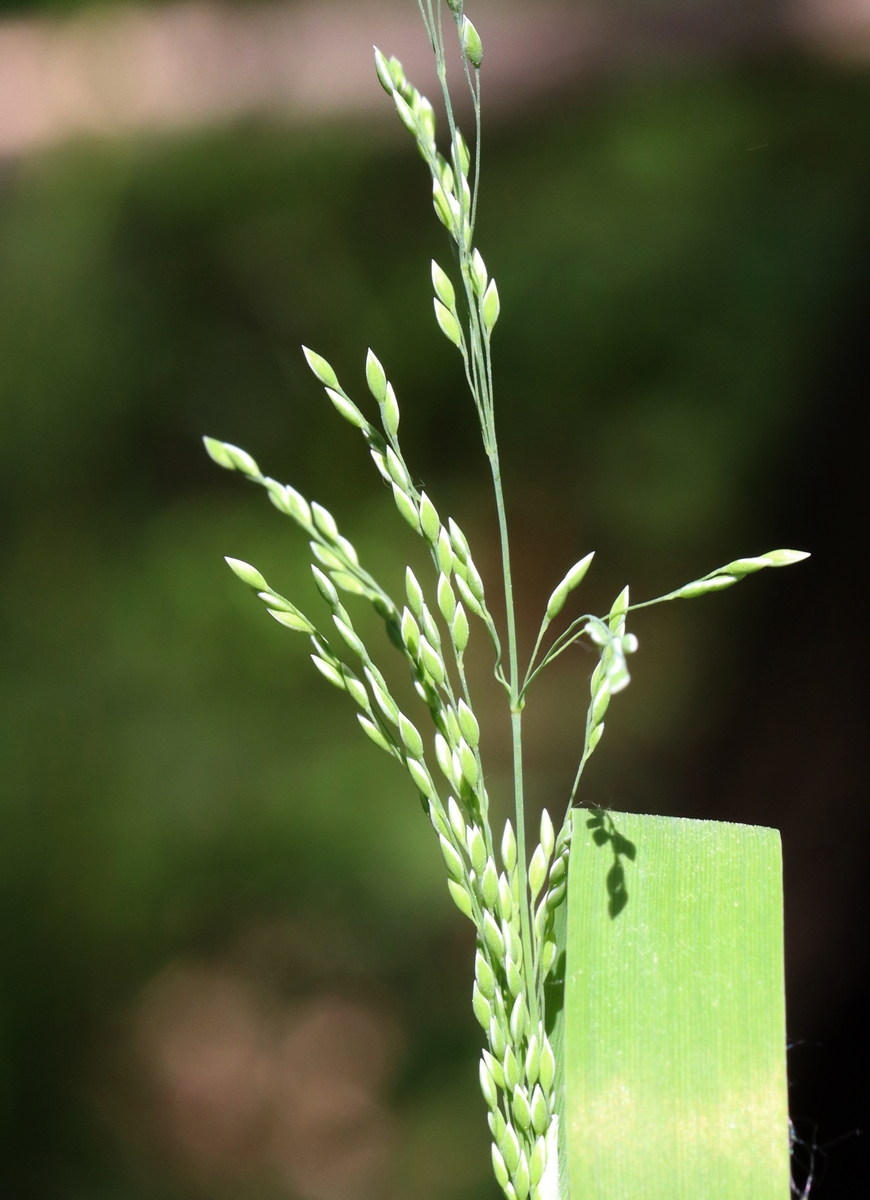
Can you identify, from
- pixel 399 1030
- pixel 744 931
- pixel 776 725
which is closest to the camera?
pixel 744 931

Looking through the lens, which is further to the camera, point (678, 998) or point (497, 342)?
point (497, 342)

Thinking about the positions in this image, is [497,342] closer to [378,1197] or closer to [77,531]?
[77,531]

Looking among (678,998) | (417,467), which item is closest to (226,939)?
(417,467)

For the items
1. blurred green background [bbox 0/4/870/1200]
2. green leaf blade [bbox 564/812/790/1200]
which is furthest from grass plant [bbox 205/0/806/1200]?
blurred green background [bbox 0/4/870/1200]

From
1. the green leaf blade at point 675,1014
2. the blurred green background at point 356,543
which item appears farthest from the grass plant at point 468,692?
the blurred green background at point 356,543

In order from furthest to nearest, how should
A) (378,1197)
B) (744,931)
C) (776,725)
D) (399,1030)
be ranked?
(776,725) → (399,1030) → (378,1197) → (744,931)

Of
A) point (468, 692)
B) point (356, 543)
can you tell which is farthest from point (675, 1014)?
point (356, 543)
